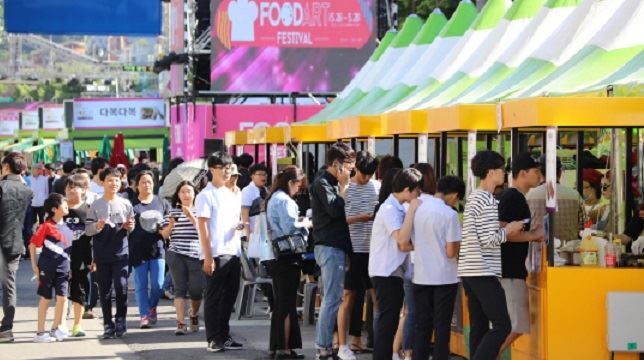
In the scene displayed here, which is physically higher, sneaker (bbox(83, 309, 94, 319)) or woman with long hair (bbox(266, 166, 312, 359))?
woman with long hair (bbox(266, 166, 312, 359))

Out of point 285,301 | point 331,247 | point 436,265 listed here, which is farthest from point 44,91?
point 436,265

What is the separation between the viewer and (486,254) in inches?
445

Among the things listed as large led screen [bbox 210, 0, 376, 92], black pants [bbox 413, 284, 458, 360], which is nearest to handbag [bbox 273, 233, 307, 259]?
black pants [bbox 413, 284, 458, 360]

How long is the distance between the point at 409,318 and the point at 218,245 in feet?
7.79

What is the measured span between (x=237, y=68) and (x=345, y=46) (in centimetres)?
337

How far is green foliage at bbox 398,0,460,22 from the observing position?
47.8 m

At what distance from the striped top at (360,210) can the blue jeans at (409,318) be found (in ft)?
3.52

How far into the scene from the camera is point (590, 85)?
44.1ft

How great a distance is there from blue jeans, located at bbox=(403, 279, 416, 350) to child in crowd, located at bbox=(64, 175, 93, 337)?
14.2 ft

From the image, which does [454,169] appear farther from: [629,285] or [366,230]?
[629,285]

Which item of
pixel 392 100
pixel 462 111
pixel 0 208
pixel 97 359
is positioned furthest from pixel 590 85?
pixel 392 100

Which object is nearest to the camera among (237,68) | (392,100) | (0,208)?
(0,208)

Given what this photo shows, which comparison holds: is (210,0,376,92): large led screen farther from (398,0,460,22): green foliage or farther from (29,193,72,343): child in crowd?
(29,193,72,343): child in crowd

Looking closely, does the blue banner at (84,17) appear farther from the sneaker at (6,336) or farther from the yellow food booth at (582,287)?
the yellow food booth at (582,287)
